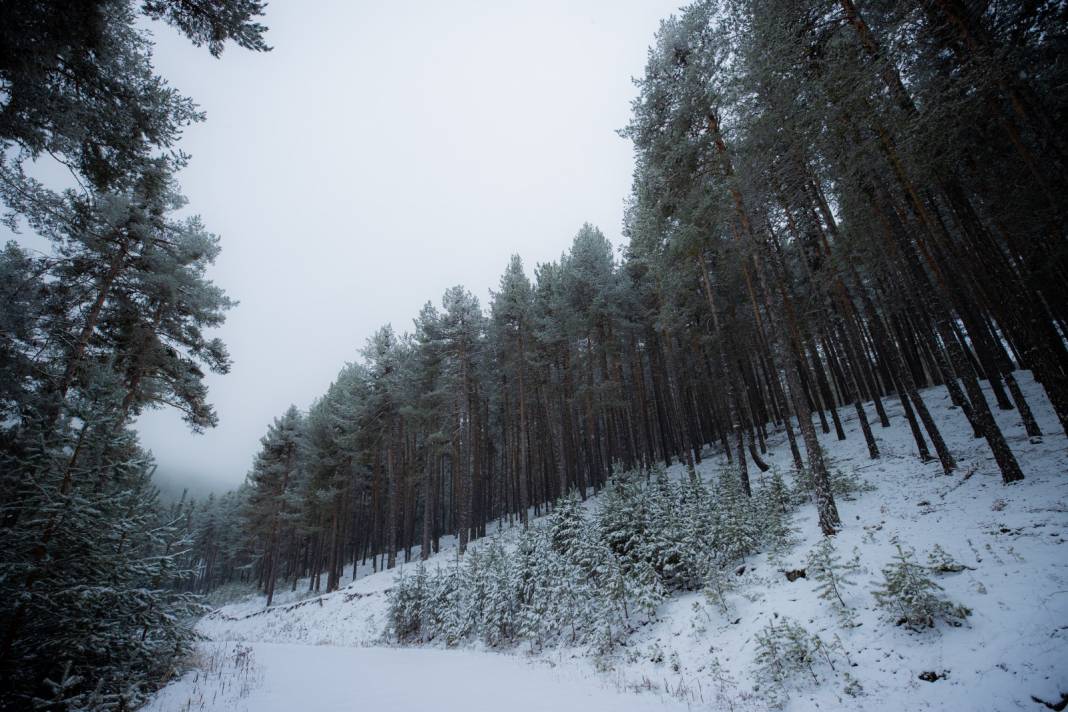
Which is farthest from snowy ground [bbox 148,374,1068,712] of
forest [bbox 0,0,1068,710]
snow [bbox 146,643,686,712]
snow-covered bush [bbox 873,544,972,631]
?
forest [bbox 0,0,1068,710]

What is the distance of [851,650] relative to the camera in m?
5.69

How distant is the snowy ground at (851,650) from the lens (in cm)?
462

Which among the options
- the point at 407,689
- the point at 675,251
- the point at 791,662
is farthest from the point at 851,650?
the point at 675,251

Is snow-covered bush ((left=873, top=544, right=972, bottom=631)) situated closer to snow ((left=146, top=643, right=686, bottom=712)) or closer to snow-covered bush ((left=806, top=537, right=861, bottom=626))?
snow-covered bush ((left=806, top=537, right=861, bottom=626))

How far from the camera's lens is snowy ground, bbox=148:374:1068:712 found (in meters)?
4.62

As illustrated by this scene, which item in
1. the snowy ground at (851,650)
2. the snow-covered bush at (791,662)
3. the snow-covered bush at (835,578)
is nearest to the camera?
the snowy ground at (851,650)

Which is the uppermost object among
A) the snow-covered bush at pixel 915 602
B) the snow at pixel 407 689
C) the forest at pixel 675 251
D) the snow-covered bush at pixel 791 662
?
the forest at pixel 675 251

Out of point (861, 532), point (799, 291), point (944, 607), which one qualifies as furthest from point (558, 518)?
point (799, 291)

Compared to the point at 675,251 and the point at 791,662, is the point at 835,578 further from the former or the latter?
the point at 675,251

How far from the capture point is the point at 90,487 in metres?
6.73

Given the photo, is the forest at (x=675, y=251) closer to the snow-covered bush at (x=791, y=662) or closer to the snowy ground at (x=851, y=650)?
the snowy ground at (x=851, y=650)

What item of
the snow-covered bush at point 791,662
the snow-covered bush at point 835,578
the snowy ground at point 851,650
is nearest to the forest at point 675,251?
the snowy ground at point 851,650

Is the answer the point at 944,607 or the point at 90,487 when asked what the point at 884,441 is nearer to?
the point at 944,607

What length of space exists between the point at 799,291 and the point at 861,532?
18737 mm
